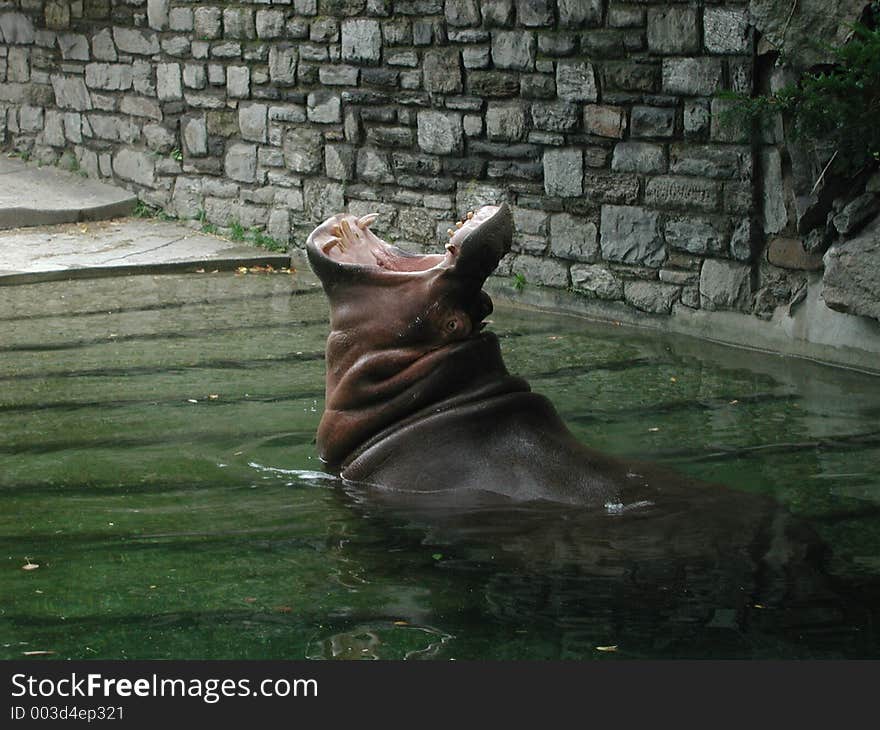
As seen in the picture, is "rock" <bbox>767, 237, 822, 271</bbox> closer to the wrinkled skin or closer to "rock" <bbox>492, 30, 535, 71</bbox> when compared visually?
"rock" <bbox>492, 30, 535, 71</bbox>

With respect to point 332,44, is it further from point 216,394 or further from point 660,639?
point 660,639

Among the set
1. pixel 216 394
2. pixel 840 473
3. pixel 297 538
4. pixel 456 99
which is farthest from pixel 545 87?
pixel 297 538

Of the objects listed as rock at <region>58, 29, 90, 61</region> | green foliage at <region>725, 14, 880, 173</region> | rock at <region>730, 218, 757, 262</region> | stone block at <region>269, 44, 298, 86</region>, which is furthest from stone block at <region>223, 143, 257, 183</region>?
green foliage at <region>725, 14, 880, 173</region>

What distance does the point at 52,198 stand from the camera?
10836 mm

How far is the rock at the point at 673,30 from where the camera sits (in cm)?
739

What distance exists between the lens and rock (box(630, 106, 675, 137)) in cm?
761

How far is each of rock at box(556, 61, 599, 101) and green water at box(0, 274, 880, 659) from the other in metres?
1.35

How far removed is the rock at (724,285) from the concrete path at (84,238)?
3.31m

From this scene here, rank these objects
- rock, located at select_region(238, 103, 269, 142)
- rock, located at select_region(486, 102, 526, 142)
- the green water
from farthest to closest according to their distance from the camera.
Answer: rock, located at select_region(238, 103, 269, 142) < rock, located at select_region(486, 102, 526, 142) < the green water

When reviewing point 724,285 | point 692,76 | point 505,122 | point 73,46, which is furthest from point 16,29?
→ point 724,285

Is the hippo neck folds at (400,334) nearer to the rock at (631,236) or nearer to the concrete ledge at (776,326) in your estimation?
the concrete ledge at (776,326)

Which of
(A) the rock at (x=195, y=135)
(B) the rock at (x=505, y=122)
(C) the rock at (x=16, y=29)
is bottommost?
(A) the rock at (x=195, y=135)

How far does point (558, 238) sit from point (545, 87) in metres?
0.89

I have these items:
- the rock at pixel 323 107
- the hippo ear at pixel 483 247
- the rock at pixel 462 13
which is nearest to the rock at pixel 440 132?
the rock at pixel 462 13
